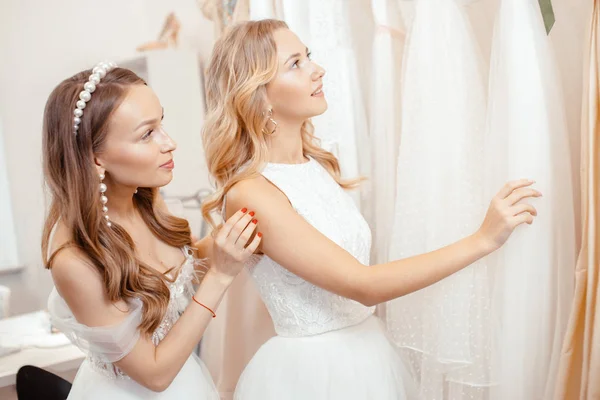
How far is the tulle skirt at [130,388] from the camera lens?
127cm

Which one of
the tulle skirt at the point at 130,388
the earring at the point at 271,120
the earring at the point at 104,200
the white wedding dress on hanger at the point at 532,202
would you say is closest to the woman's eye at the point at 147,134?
the earring at the point at 104,200

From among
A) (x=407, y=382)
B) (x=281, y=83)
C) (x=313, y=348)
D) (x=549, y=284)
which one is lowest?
(x=407, y=382)

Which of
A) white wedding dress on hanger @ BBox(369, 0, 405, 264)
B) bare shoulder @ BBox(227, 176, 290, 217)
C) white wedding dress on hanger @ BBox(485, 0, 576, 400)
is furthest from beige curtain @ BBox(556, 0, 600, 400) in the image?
bare shoulder @ BBox(227, 176, 290, 217)

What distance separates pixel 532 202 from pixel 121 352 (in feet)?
2.71

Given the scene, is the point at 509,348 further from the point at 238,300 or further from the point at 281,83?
the point at 238,300

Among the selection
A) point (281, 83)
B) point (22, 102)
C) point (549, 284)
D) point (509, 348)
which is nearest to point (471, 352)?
point (509, 348)

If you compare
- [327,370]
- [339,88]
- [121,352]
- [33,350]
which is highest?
[339,88]

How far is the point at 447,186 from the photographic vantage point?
1358 mm

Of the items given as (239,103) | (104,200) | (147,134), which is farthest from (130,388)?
(239,103)

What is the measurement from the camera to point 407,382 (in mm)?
1434

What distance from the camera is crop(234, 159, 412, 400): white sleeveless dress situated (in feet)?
4.40

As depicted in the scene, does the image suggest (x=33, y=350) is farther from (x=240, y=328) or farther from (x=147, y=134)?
(x=147, y=134)

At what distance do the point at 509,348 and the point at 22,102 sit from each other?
1.72m

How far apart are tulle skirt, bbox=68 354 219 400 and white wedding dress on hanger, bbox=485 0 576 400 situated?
2.02 feet
